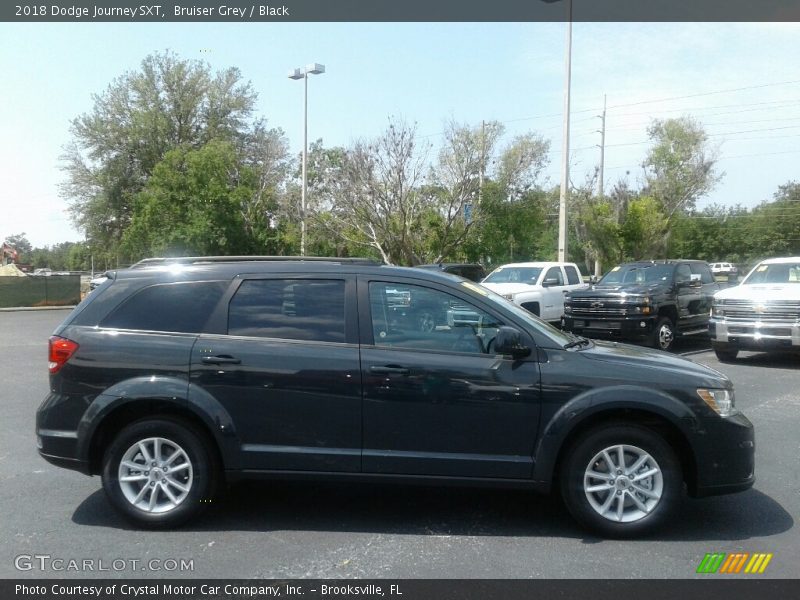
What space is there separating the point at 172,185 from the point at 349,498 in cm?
2770

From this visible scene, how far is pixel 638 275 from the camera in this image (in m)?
15.4

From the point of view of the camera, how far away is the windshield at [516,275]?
1716cm

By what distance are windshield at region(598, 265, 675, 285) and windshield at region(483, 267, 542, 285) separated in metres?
1.93

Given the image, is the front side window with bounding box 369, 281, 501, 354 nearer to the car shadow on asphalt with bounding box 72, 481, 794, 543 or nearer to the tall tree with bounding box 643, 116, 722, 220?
the car shadow on asphalt with bounding box 72, 481, 794, 543

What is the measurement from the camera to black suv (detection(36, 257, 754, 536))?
474 cm

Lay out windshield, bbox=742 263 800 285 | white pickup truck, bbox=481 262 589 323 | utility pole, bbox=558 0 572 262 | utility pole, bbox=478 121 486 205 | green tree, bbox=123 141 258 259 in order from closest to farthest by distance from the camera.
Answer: windshield, bbox=742 263 800 285
white pickup truck, bbox=481 262 589 323
utility pole, bbox=558 0 572 262
utility pole, bbox=478 121 486 205
green tree, bbox=123 141 258 259

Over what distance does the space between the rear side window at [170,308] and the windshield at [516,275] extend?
12.6m

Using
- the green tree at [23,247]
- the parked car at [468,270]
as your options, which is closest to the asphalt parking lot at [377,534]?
the parked car at [468,270]

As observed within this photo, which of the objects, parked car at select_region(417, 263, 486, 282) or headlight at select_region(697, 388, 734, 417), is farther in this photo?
parked car at select_region(417, 263, 486, 282)

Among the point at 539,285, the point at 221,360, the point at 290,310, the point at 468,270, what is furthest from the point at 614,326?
the point at 221,360

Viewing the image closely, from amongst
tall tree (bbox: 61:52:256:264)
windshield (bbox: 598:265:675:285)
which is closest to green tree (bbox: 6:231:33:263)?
tall tree (bbox: 61:52:256:264)

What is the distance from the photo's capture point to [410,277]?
202 inches
